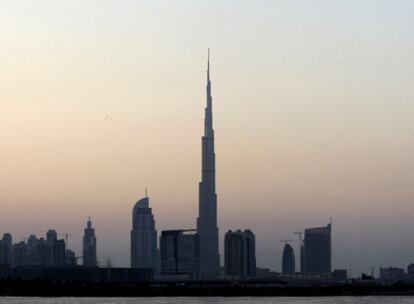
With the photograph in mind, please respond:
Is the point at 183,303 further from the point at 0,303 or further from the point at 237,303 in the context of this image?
the point at 0,303

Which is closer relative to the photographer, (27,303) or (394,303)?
(27,303)

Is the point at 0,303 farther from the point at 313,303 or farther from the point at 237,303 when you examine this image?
the point at 313,303

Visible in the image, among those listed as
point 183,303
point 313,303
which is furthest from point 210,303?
point 313,303

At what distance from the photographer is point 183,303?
179625mm

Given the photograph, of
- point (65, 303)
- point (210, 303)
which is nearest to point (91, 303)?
point (65, 303)

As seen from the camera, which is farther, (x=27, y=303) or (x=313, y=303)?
(x=313, y=303)

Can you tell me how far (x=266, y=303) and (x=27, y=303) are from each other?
36.6 m

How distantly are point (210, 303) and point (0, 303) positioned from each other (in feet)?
102

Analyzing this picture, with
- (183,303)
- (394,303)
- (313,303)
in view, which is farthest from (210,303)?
(394,303)

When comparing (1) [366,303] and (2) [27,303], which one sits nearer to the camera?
(2) [27,303]

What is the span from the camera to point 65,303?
17662 cm

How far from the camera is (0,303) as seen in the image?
6978 inches

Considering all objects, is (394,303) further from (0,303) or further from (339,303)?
(0,303)

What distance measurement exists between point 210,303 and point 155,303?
830 cm
